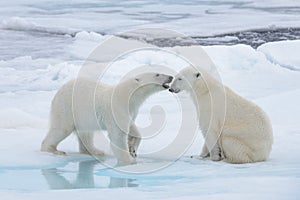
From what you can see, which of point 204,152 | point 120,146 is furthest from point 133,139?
point 204,152

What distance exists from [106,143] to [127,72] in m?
2.19

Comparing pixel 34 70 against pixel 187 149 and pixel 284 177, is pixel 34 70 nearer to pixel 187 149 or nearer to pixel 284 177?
pixel 187 149

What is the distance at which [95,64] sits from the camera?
7.65 m

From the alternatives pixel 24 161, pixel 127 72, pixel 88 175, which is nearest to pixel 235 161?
pixel 88 175

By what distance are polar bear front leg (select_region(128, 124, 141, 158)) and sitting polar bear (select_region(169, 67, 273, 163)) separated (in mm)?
399

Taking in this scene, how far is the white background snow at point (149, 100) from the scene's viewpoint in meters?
3.75

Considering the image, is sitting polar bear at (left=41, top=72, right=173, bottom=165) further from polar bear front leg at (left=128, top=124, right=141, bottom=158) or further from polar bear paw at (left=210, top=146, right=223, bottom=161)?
polar bear paw at (left=210, top=146, right=223, bottom=161)

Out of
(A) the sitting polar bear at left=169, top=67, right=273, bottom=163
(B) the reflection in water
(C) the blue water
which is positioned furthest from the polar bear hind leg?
(B) the reflection in water

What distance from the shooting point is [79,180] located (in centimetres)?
405

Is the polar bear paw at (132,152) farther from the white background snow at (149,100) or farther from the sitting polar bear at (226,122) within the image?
the sitting polar bear at (226,122)

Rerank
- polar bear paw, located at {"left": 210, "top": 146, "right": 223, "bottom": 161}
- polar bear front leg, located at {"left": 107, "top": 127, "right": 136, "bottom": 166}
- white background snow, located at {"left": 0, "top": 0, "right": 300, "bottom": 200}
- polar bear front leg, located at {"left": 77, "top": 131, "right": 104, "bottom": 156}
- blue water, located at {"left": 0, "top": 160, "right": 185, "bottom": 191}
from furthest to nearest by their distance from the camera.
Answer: polar bear front leg, located at {"left": 77, "top": 131, "right": 104, "bottom": 156}, polar bear paw, located at {"left": 210, "top": 146, "right": 223, "bottom": 161}, polar bear front leg, located at {"left": 107, "top": 127, "right": 136, "bottom": 166}, blue water, located at {"left": 0, "top": 160, "right": 185, "bottom": 191}, white background snow, located at {"left": 0, "top": 0, "right": 300, "bottom": 200}

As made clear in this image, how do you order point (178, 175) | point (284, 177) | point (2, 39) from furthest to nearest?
point (2, 39)
point (178, 175)
point (284, 177)

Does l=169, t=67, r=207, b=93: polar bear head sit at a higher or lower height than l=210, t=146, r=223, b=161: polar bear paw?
higher

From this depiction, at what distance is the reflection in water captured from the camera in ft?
12.8
